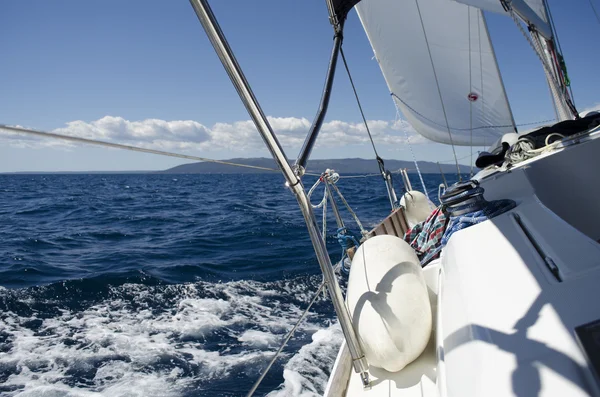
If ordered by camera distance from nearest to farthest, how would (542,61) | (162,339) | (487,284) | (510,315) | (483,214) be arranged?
(510,315), (487,284), (483,214), (162,339), (542,61)

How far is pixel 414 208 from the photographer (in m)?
4.61

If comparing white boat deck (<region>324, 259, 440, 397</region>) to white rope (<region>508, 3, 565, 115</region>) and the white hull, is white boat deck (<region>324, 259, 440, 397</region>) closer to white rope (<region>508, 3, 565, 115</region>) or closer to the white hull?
the white hull

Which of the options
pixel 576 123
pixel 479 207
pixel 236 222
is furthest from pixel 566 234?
pixel 236 222

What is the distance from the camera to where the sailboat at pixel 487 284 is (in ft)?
3.04

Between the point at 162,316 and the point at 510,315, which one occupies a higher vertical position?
the point at 510,315

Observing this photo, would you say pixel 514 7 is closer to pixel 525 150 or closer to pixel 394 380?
pixel 525 150

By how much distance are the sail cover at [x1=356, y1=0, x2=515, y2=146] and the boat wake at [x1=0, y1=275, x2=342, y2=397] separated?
3.33 meters

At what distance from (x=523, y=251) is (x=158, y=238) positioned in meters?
8.76

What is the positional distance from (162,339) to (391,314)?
296 centimetres

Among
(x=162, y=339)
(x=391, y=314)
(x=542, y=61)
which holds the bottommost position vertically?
(x=162, y=339)

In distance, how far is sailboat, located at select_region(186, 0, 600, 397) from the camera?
93 centimetres

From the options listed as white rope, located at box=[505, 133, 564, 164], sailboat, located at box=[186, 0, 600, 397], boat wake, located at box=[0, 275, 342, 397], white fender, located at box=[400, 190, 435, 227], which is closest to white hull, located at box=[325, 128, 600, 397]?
sailboat, located at box=[186, 0, 600, 397]

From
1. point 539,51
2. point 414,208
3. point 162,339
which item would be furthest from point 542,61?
point 162,339

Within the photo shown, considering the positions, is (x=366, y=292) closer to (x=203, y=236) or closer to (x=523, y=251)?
(x=523, y=251)
